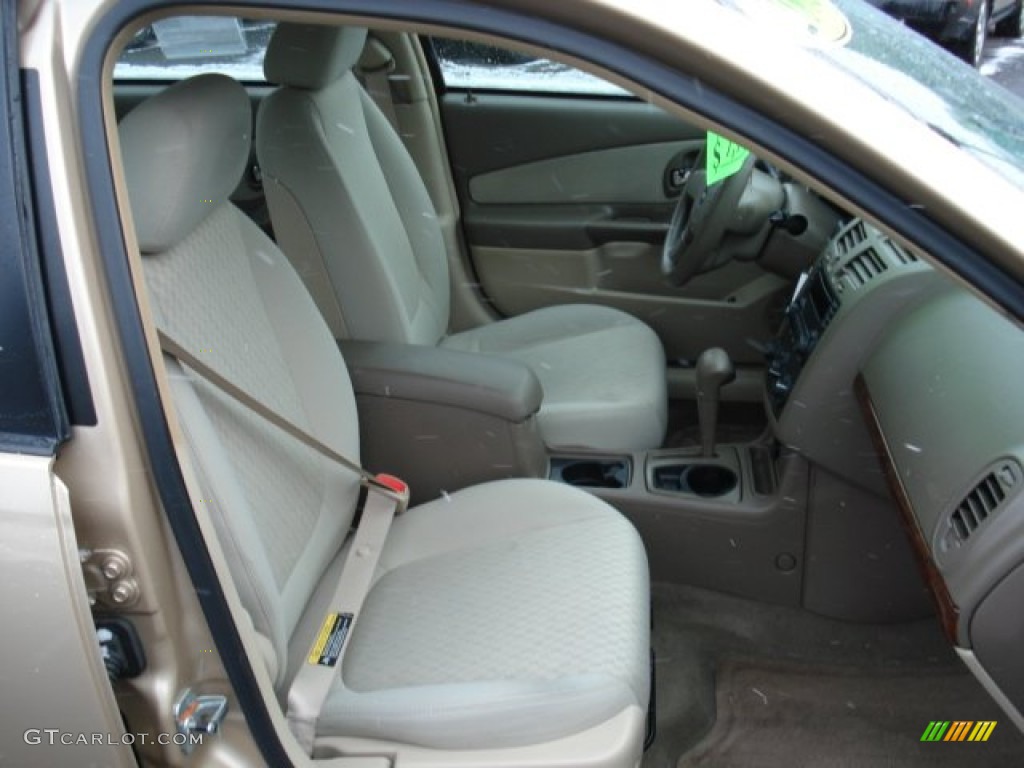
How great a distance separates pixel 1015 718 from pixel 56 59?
128cm

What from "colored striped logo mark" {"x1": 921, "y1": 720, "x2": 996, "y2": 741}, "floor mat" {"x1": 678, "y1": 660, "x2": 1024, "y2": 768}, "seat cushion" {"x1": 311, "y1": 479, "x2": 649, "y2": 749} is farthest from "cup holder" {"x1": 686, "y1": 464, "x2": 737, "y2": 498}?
"colored striped logo mark" {"x1": 921, "y1": 720, "x2": 996, "y2": 741}

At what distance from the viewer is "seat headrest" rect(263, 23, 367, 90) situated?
1.95 meters

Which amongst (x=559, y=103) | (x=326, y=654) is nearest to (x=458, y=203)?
(x=559, y=103)

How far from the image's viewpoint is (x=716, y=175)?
1849 millimetres

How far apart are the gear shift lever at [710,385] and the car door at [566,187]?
61 centimetres

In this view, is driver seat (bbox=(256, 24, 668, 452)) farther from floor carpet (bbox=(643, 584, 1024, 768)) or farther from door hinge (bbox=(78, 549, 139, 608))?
door hinge (bbox=(78, 549, 139, 608))

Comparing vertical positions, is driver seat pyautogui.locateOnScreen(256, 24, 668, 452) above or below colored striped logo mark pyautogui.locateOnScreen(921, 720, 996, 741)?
above

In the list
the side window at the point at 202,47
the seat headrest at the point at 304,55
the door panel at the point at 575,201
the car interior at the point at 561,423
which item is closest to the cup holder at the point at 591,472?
the car interior at the point at 561,423

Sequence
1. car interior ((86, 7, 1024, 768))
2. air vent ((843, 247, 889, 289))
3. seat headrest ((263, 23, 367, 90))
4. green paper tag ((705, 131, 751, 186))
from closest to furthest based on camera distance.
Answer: car interior ((86, 7, 1024, 768)) < green paper tag ((705, 131, 751, 186)) < air vent ((843, 247, 889, 289)) < seat headrest ((263, 23, 367, 90))

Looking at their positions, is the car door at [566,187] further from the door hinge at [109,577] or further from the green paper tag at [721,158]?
the door hinge at [109,577]

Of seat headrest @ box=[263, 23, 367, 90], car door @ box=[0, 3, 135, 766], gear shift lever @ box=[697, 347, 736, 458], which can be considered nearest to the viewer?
car door @ box=[0, 3, 135, 766]

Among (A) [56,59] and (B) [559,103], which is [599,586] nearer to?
(A) [56,59]

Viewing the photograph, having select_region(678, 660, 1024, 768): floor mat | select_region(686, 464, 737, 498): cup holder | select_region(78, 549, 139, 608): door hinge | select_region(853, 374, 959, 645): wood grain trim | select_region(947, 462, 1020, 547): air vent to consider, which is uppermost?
select_region(78, 549, 139, 608): door hinge

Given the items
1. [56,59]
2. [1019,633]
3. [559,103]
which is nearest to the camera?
[56,59]
